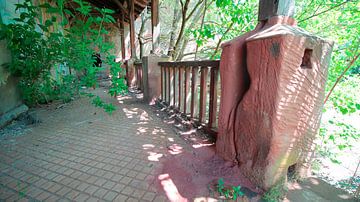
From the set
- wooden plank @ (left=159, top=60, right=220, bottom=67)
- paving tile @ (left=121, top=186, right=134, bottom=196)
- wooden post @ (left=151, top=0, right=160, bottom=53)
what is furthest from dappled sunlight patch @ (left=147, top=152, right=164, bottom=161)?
wooden post @ (left=151, top=0, right=160, bottom=53)

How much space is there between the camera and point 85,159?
189 cm

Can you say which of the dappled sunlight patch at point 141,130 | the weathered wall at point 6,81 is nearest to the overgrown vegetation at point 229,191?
the dappled sunlight patch at point 141,130

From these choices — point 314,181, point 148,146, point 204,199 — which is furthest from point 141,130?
point 314,181

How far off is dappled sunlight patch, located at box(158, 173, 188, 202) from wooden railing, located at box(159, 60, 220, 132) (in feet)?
3.32

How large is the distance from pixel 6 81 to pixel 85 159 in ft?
7.61

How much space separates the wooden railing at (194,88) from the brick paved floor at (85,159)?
48 cm

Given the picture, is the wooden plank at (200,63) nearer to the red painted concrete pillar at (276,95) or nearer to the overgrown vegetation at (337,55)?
the red painted concrete pillar at (276,95)

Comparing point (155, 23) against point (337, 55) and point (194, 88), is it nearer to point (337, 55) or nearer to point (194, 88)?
point (194, 88)

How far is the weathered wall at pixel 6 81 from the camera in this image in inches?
110

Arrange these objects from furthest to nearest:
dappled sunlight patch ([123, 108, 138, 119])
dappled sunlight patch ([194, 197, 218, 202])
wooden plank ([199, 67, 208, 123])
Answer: dappled sunlight patch ([123, 108, 138, 119]) → wooden plank ([199, 67, 208, 123]) → dappled sunlight patch ([194, 197, 218, 202])

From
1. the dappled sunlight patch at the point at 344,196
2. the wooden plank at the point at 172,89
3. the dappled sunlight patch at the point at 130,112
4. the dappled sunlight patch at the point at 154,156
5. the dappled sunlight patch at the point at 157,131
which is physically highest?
the wooden plank at the point at 172,89

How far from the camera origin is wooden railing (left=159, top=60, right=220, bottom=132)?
227cm

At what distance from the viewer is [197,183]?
1.50 meters

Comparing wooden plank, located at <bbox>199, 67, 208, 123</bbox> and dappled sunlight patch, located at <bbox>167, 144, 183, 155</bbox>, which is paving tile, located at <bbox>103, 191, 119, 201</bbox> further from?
wooden plank, located at <bbox>199, 67, 208, 123</bbox>
